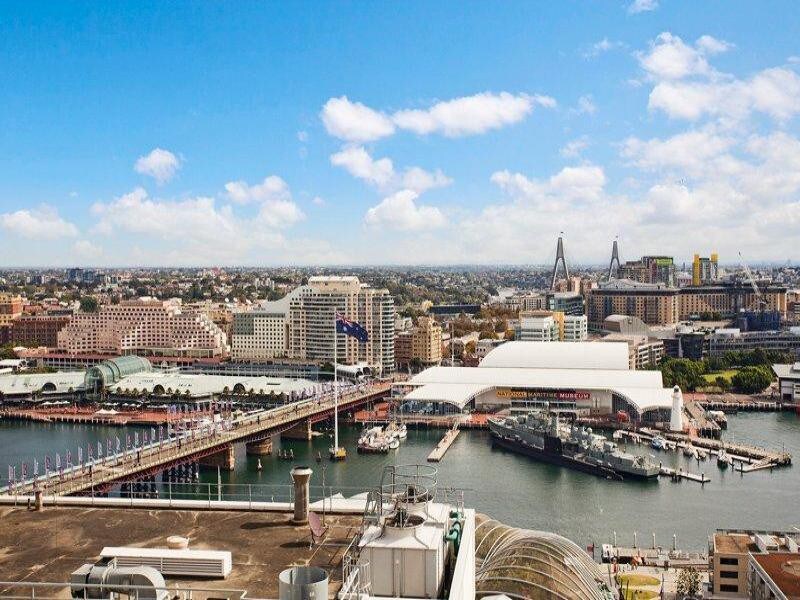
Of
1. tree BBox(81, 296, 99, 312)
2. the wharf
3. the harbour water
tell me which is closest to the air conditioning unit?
the harbour water

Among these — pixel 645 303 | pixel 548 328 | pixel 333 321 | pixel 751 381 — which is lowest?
pixel 751 381

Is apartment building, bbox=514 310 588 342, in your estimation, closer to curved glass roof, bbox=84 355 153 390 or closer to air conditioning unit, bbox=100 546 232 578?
curved glass roof, bbox=84 355 153 390

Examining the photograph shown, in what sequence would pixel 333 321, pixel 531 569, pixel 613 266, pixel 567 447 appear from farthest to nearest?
1. pixel 613 266
2. pixel 333 321
3. pixel 567 447
4. pixel 531 569

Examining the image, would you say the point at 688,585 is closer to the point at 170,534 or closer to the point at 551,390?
the point at 170,534

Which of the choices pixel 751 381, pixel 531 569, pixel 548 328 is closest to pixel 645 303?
pixel 548 328

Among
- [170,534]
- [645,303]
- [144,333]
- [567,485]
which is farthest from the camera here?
[645,303]

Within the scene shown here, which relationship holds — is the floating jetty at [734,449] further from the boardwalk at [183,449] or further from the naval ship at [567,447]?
the boardwalk at [183,449]

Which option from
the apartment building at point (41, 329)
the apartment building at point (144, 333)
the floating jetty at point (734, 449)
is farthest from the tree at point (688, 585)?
the apartment building at point (41, 329)
